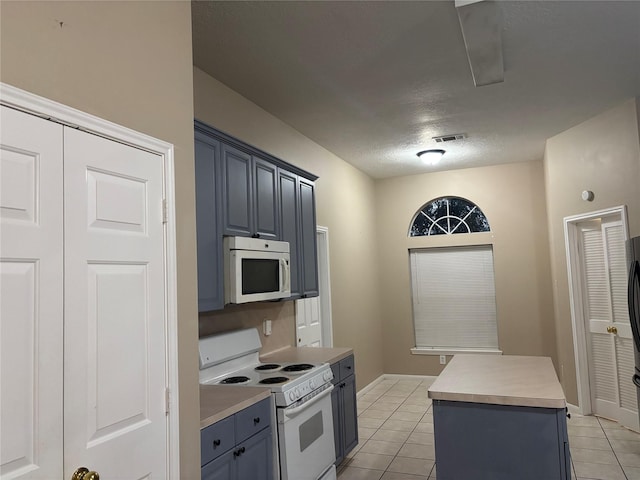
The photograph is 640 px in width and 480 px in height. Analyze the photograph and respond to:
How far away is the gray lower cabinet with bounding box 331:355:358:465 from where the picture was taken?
3.54 m

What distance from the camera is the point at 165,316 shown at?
1.79 metres

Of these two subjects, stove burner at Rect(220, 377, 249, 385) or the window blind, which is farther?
the window blind

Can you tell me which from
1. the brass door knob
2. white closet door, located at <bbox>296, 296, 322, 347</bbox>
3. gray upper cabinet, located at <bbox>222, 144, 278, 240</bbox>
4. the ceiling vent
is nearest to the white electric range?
gray upper cabinet, located at <bbox>222, 144, 278, 240</bbox>

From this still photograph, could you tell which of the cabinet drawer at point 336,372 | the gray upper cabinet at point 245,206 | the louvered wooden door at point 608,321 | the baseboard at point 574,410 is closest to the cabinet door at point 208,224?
the gray upper cabinet at point 245,206

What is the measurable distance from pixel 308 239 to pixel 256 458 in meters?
1.87

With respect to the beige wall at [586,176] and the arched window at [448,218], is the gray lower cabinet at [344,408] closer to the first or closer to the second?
the beige wall at [586,176]

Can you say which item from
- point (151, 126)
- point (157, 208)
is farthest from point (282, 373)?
point (151, 126)

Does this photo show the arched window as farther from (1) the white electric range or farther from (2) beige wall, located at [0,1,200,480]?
(2) beige wall, located at [0,1,200,480]

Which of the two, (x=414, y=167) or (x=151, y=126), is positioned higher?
(x=414, y=167)

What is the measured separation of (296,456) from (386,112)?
285 cm

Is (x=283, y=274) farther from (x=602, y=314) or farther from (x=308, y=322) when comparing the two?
(x=602, y=314)

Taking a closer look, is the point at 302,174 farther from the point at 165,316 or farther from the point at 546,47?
the point at 165,316

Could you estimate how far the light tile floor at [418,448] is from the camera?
3.53 m

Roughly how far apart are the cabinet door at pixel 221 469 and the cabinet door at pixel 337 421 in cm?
133
